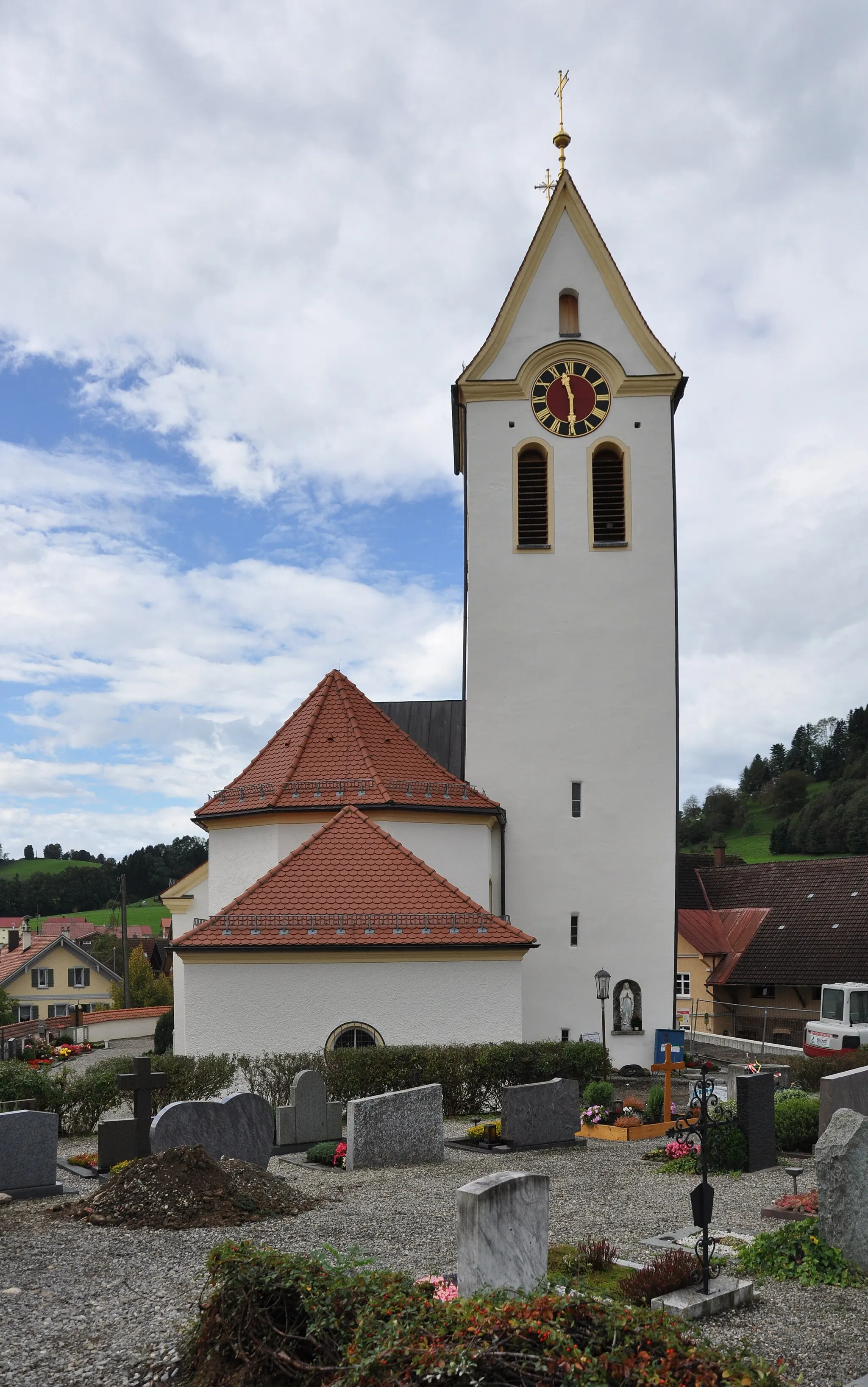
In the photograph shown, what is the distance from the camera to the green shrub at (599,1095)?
16.5 metres

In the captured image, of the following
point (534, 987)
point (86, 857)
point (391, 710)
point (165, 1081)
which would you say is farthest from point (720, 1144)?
point (86, 857)

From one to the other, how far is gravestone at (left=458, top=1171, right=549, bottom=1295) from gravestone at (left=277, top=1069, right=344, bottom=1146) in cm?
810

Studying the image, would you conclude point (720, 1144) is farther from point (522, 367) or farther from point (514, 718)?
point (522, 367)

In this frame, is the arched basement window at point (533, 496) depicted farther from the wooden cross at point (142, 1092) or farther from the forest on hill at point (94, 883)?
the forest on hill at point (94, 883)

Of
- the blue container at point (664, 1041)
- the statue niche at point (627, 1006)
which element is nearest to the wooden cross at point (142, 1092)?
the statue niche at point (627, 1006)

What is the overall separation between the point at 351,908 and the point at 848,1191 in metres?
11.4

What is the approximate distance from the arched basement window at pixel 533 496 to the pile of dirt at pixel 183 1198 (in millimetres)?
17901

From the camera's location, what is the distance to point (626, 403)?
26125mm

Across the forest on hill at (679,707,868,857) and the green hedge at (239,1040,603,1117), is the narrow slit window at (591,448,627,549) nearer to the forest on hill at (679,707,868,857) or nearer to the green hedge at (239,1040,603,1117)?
the green hedge at (239,1040,603,1117)

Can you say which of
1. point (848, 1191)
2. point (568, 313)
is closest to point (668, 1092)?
point (848, 1191)

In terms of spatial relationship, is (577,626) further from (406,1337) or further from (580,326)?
(406,1337)

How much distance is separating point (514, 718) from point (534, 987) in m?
5.86

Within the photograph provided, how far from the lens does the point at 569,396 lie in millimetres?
26172

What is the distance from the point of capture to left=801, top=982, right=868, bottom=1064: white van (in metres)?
24.1
